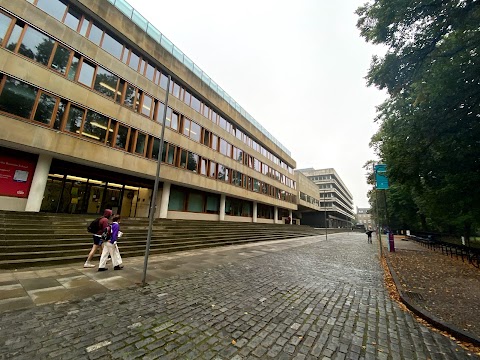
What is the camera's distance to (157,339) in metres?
3.25

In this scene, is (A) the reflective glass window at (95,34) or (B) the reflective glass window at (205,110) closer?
(A) the reflective glass window at (95,34)

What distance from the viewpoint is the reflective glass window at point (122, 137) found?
14.1 meters

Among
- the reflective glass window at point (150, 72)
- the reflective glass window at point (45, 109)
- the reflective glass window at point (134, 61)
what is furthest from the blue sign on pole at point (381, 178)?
the reflective glass window at point (45, 109)

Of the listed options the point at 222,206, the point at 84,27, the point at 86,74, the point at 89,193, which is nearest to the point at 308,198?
the point at 222,206

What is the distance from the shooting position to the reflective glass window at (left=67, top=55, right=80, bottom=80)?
12189 mm

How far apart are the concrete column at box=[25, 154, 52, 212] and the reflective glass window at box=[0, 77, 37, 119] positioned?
2.38 meters

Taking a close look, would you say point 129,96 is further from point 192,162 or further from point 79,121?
point 192,162

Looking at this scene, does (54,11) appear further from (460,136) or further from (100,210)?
(460,136)

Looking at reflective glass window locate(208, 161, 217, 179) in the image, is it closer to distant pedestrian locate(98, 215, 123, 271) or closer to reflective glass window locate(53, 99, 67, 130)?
reflective glass window locate(53, 99, 67, 130)

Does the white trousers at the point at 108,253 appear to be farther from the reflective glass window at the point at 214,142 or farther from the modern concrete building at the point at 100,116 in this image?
the reflective glass window at the point at 214,142

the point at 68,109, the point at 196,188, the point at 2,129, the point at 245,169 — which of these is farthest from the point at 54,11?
the point at 245,169

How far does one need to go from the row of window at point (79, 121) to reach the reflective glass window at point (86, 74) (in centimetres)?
177

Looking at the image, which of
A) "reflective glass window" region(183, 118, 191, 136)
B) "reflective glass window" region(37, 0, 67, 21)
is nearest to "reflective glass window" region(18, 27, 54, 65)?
"reflective glass window" region(37, 0, 67, 21)

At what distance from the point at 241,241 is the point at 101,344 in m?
14.7
